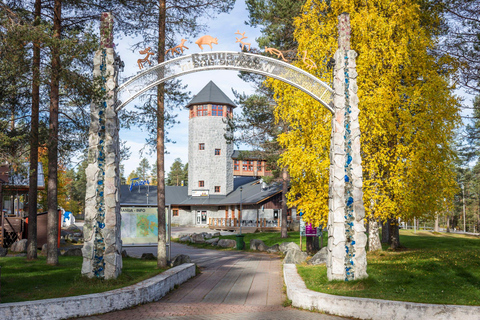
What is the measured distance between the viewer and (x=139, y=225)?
1403cm

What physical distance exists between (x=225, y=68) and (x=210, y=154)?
37233 mm

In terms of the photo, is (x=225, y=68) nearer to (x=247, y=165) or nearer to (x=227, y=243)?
(x=227, y=243)

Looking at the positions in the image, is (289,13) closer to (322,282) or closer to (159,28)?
(159,28)

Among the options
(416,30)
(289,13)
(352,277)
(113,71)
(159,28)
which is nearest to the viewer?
(352,277)

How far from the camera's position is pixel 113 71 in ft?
32.1

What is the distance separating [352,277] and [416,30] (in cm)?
1026

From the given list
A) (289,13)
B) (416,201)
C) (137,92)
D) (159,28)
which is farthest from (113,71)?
(289,13)

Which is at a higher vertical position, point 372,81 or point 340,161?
point 372,81

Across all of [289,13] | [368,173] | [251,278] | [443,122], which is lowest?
[251,278]

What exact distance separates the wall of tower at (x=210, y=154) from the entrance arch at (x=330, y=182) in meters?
37.0

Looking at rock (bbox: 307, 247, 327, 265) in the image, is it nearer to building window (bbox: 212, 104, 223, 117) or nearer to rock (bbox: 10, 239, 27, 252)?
rock (bbox: 10, 239, 27, 252)

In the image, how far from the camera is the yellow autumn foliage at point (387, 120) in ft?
46.0

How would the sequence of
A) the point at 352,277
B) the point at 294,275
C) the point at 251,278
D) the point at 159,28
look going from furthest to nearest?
1. the point at 159,28
2. the point at 251,278
3. the point at 294,275
4. the point at 352,277

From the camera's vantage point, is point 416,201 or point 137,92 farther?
point 416,201
